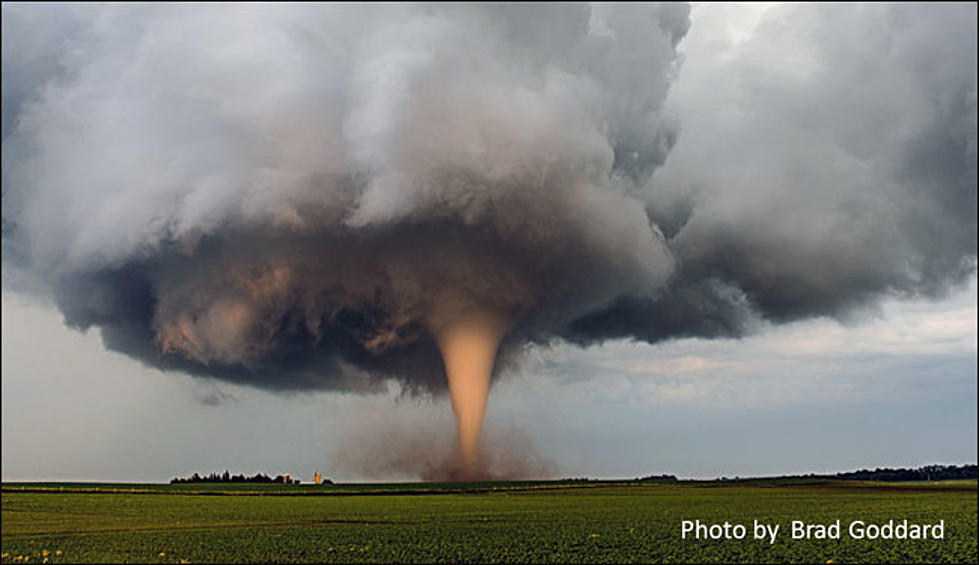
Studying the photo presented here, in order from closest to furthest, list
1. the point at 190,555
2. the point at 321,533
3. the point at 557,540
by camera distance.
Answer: the point at 190,555 → the point at 557,540 → the point at 321,533

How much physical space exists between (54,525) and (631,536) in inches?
1661

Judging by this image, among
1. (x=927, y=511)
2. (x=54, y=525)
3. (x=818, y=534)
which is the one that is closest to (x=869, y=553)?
(x=818, y=534)

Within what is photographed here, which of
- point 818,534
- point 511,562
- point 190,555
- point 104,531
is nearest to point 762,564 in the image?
point 511,562

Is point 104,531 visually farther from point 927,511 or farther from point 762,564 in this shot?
point 927,511

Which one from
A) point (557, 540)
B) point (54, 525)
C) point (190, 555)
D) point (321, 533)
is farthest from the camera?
point (54, 525)

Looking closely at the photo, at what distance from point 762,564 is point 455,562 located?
44.7 feet

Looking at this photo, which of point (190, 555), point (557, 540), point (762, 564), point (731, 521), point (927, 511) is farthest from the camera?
point (927, 511)

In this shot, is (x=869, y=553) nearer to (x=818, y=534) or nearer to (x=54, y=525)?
(x=818, y=534)

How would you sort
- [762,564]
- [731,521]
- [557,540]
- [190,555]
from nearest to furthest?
1. [762,564]
2. [190,555]
3. [557,540]
4. [731,521]

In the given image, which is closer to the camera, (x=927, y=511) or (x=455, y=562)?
(x=455, y=562)

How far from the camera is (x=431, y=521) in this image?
65750 mm

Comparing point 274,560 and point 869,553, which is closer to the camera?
point 274,560

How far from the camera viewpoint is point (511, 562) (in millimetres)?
37906

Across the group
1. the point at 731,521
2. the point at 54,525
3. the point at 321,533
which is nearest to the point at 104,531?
the point at 54,525
